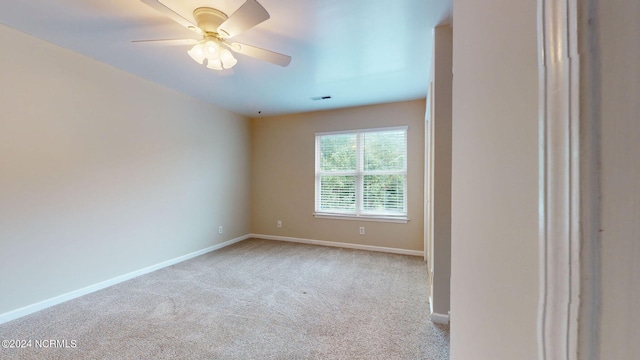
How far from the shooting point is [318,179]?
15.1 feet

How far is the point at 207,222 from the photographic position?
411 centimetres

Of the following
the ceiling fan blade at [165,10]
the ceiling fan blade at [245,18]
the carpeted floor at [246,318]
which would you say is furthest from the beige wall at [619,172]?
the ceiling fan blade at [165,10]

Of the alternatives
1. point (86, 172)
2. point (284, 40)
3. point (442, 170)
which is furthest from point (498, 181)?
point (86, 172)

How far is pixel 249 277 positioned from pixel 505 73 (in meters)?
3.15

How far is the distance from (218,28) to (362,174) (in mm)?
2971

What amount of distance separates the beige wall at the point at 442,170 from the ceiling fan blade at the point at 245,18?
1383mm

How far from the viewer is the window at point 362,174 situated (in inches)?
160

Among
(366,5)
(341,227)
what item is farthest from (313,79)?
(341,227)

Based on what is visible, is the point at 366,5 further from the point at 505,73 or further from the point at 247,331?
the point at 247,331

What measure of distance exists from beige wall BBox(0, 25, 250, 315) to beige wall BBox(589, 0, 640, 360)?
3.36 meters

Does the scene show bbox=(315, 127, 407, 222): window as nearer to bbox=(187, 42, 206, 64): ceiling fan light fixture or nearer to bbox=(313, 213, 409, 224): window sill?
bbox=(313, 213, 409, 224): window sill

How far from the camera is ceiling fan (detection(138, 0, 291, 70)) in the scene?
1.59 m

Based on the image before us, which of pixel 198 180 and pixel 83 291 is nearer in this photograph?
pixel 83 291

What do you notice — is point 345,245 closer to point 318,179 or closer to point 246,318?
point 318,179
